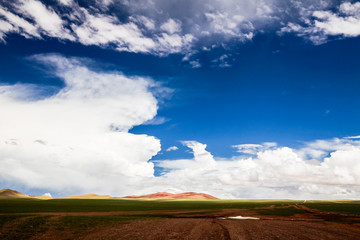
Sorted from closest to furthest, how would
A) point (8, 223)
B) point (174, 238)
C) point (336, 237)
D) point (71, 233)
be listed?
point (174, 238) < point (336, 237) < point (71, 233) < point (8, 223)

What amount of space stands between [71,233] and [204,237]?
15.0 metres

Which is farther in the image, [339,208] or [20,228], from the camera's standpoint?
[339,208]

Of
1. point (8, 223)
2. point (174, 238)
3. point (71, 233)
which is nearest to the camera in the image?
point (174, 238)

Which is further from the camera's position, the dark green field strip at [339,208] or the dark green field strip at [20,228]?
the dark green field strip at [339,208]

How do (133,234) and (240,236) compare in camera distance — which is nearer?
(240,236)

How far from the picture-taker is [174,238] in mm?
24203

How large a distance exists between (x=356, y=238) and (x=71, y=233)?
30.7 m

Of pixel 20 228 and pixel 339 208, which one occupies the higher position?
pixel 20 228

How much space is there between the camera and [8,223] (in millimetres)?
31969

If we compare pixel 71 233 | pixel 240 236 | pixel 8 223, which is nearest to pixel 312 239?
pixel 240 236

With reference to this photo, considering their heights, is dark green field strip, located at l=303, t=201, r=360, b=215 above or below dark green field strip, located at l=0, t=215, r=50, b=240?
below

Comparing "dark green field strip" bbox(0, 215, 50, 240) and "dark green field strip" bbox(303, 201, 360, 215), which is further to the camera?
"dark green field strip" bbox(303, 201, 360, 215)

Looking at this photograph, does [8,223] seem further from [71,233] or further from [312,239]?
[312,239]

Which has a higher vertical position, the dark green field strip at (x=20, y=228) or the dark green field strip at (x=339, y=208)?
the dark green field strip at (x=20, y=228)
